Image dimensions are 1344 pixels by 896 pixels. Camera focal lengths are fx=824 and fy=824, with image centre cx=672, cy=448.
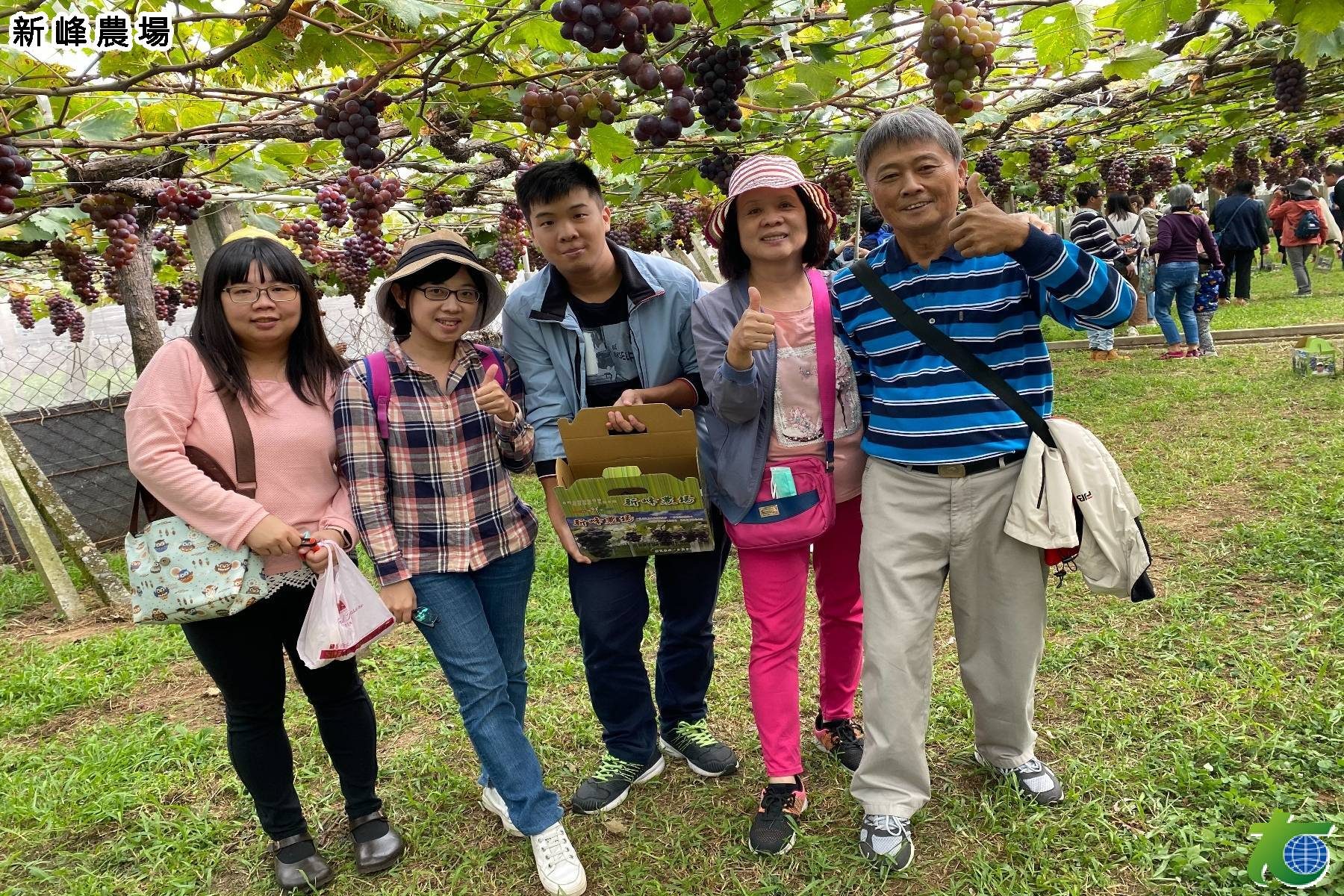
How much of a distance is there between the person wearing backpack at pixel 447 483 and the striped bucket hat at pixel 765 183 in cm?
63

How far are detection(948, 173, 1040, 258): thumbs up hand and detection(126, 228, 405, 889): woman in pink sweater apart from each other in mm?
1644

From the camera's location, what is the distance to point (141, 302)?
475 centimetres

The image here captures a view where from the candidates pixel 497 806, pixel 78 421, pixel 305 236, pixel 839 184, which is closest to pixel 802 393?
pixel 497 806

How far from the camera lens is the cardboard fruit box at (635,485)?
6.82 ft

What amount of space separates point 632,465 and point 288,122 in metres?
2.39

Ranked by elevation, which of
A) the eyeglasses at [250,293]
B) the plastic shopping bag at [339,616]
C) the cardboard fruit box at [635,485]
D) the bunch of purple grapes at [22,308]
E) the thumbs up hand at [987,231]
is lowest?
the plastic shopping bag at [339,616]

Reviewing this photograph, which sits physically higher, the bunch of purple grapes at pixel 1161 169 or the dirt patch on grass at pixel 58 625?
the bunch of purple grapes at pixel 1161 169

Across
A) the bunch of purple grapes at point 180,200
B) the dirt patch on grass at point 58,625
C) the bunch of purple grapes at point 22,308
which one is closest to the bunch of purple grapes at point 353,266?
the bunch of purple grapes at point 180,200

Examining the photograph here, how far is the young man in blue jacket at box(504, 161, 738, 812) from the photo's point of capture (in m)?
2.25

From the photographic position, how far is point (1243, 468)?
488cm

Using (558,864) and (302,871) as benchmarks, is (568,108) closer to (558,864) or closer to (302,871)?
(558,864)

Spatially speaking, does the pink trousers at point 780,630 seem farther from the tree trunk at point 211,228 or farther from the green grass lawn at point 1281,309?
the green grass lawn at point 1281,309

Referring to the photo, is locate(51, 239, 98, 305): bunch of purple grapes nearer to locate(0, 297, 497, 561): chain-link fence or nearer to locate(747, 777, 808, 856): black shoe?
locate(0, 297, 497, 561): chain-link fence

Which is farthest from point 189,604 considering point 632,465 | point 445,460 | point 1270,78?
point 1270,78
